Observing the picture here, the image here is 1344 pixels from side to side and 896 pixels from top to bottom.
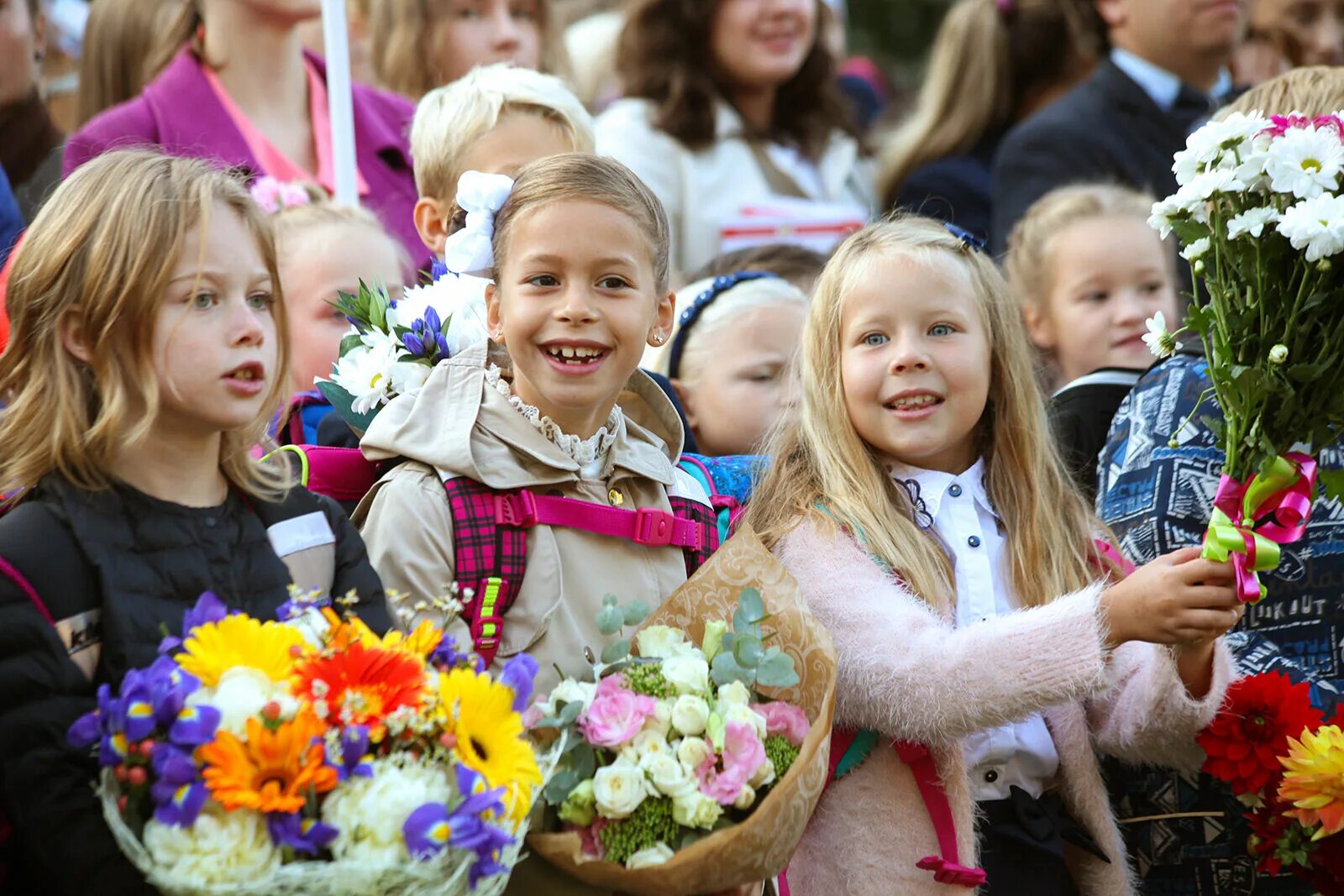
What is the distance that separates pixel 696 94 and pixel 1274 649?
3.26 meters

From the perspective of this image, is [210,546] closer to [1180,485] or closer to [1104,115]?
[1180,485]

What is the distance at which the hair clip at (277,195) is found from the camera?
4.62 m

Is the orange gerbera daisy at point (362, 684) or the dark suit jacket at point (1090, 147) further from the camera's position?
the dark suit jacket at point (1090, 147)

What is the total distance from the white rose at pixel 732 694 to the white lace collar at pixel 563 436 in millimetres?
649

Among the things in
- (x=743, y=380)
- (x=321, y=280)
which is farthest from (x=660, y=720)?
(x=321, y=280)

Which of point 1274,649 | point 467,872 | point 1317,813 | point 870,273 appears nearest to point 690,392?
point 870,273

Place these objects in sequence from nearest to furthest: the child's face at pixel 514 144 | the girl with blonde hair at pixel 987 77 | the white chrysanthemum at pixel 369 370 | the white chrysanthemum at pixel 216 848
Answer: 1. the white chrysanthemum at pixel 216 848
2. the white chrysanthemum at pixel 369 370
3. the child's face at pixel 514 144
4. the girl with blonde hair at pixel 987 77

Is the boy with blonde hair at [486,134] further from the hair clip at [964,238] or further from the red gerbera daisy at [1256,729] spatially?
the red gerbera daisy at [1256,729]

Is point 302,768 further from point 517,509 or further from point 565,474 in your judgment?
point 565,474

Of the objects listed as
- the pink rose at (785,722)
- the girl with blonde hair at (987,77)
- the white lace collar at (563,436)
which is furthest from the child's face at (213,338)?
the girl with blonde hair at (987,77)

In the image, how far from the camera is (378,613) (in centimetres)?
301

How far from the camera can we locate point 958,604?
3635mm

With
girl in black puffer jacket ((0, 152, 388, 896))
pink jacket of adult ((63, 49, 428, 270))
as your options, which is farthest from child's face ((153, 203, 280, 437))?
pink jacket of adult ((63, 49, 428, 270))

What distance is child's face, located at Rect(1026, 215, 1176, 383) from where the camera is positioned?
202 inches
